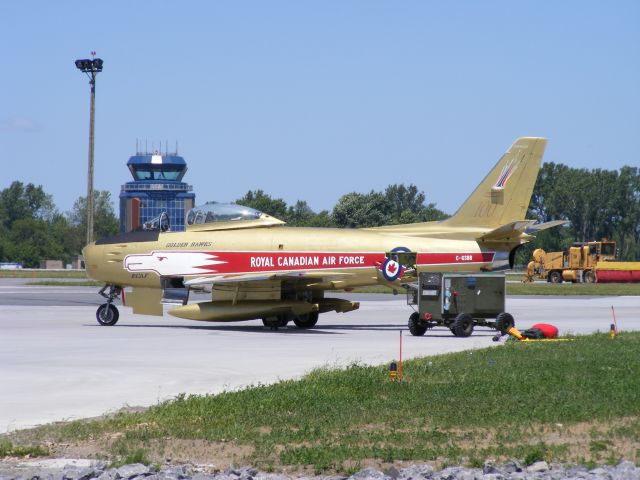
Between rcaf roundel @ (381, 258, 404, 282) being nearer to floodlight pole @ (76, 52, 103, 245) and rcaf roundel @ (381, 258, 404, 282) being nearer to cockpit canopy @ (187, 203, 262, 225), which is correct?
cockpit canopy @ (187, 203, 262, 225)

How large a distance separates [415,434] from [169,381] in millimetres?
5593

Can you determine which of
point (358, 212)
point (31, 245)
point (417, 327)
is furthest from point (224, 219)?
point (31, 245)

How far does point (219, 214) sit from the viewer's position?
88.7 ft

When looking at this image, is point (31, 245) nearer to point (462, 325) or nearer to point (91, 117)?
point (91, 117)

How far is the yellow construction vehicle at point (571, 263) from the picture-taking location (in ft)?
242

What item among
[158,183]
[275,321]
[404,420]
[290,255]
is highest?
[158,183]

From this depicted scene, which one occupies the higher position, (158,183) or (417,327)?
(158,183)

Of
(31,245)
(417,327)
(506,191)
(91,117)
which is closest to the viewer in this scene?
(417,327)

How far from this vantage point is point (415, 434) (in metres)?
10.1

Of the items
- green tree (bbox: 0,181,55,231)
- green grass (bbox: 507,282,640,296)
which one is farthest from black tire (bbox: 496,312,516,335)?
green tree (bbox: 0,181,55,231)

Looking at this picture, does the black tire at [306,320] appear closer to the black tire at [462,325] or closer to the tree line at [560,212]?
the black tire at [462,325]

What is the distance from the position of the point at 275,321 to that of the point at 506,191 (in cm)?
680

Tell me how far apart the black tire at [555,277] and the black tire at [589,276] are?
5.82ft

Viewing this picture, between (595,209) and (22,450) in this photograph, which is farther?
(595,209)
